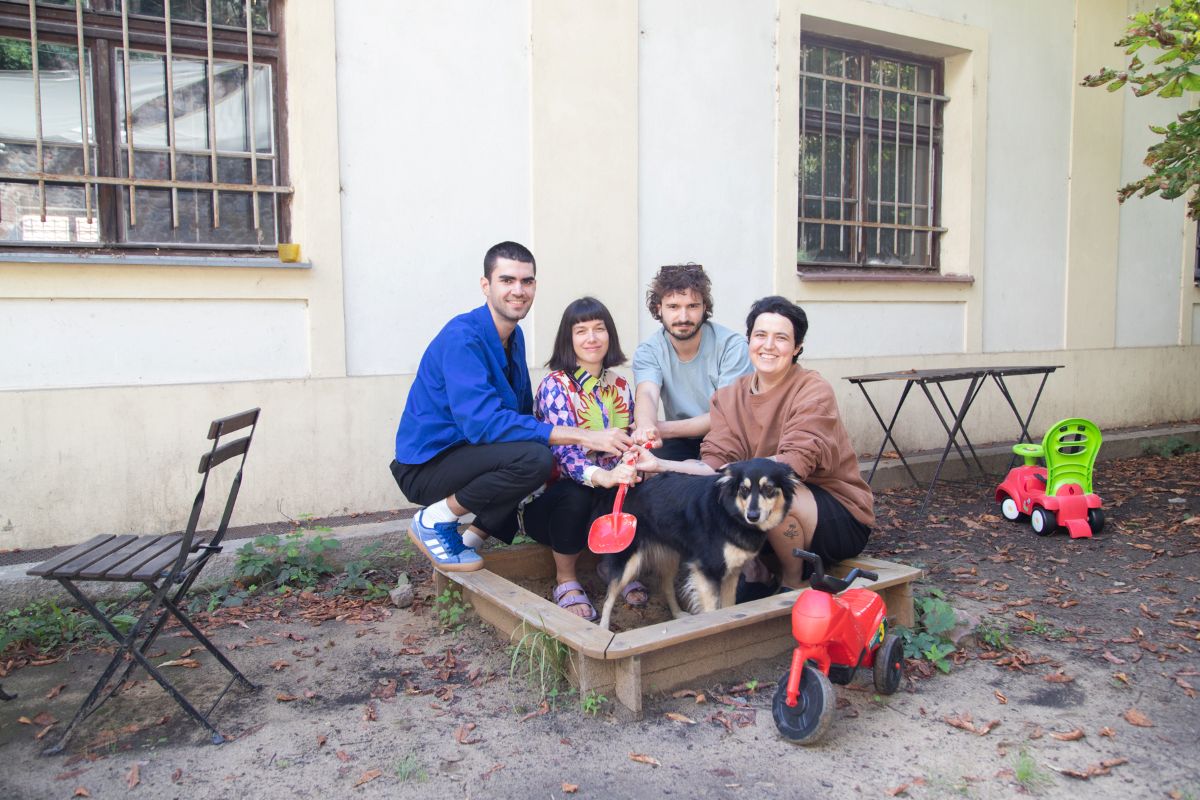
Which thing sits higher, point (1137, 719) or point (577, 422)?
point (577, 422)

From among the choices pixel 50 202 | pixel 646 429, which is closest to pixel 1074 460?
pixel 646 429

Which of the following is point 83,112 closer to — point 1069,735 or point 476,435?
point 476,435

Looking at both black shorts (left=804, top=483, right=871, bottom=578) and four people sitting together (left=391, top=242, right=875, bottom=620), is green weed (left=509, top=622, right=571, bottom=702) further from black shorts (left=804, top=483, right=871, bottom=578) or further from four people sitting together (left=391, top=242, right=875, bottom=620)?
black shorts (left=804, top=483, right=871, bottom=578)

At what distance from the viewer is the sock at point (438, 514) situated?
3680 millimetres


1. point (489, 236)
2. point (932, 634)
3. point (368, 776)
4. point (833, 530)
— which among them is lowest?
point (368, 776)

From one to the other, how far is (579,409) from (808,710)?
167 centimetres

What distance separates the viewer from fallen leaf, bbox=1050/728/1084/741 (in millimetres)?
2689

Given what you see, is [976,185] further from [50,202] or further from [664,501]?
[50,202]

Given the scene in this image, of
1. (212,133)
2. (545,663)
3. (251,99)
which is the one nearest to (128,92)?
(212,133)

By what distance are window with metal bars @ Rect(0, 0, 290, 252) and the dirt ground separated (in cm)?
221

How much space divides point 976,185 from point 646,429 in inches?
209

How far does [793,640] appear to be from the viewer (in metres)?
3.28

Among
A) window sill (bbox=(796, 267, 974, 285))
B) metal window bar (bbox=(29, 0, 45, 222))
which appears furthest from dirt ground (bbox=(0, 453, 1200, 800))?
window sill (bbox=(796, 267, 974, 285))

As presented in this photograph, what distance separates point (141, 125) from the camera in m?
4.58
